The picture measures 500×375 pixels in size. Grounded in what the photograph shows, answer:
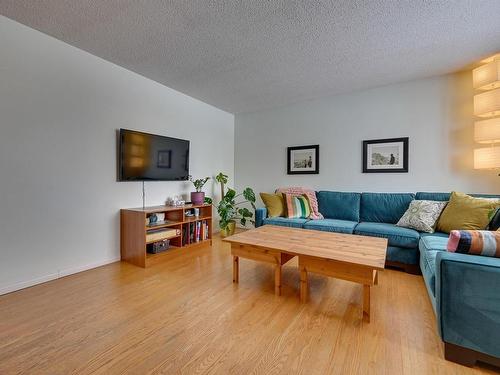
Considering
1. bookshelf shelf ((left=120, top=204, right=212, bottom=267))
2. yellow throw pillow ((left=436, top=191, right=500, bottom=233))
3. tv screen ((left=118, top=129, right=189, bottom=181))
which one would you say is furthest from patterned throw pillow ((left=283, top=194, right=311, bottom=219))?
tv screen ((left=118, top=129, right=189, bottom=181))

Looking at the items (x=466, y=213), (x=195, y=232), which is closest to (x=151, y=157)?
(x=195, y=232)

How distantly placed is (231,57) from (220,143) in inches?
79.6

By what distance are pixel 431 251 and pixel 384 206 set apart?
4.33ft

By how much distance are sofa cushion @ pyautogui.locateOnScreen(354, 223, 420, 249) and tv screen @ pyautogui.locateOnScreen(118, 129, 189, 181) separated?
2567 mm

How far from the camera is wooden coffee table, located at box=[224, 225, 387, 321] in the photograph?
66.2 inches

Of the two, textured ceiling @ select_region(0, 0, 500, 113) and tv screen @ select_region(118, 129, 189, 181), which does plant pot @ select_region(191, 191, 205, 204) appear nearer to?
tv screen @ select_region(118, 129, 189, 181)

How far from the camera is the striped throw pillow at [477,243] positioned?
50.0 inches

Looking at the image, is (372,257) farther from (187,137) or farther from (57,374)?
(187,137)

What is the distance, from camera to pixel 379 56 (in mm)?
2553

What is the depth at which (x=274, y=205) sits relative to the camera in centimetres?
359

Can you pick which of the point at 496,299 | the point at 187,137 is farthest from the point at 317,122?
the point at 496,299

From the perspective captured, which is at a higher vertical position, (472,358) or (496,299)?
(496,299)

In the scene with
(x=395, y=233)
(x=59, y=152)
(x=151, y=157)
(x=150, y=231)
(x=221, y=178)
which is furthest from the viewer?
(x=221, y=178)

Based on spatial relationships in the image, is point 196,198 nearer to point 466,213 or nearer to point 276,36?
point 276,36
